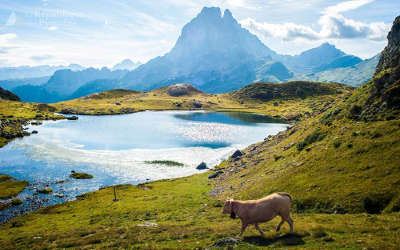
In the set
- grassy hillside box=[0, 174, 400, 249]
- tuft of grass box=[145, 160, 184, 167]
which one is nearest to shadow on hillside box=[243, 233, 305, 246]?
grassy hillside box=[0, 174, 400, 249]

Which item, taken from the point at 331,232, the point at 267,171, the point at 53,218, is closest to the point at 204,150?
the point at 267,171

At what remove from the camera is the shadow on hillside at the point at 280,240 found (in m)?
18.9

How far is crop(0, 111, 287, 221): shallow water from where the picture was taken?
74431 millimetres

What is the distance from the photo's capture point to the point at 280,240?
1962 cm

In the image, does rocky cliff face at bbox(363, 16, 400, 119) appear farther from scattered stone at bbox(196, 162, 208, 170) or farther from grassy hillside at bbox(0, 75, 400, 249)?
scattered stone at bbox(196, 162, 208, 170)

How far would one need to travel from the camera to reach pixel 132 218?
134ft

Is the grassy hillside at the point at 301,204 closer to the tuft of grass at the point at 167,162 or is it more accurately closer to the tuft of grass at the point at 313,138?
the tuft of grass at the point at 313,138

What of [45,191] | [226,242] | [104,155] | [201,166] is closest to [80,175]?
[45,191]

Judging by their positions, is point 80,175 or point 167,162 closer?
point 80,175

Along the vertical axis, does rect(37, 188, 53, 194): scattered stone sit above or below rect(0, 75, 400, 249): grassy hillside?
below

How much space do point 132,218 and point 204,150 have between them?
72.8m

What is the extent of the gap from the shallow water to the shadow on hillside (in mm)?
56803

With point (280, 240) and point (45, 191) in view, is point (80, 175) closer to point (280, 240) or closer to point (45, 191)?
point (45, 191)

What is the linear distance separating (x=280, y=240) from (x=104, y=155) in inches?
3871
